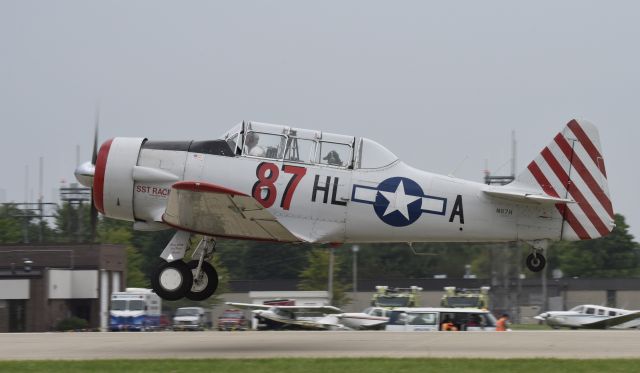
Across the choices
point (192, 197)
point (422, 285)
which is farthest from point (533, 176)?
point (422, 285)

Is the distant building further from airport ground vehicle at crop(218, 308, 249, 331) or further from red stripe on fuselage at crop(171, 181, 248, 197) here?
red stripe on fuselage at crop(171, 181, 248, 197)

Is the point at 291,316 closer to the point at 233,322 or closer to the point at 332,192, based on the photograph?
the point at 233,322

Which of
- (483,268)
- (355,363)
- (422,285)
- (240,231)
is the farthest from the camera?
(422,285)

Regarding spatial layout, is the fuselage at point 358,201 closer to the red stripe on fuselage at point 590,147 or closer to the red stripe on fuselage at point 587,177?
the red stripe on fuselage at point 587,177

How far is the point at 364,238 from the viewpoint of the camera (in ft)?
56.5

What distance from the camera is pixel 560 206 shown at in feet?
55.4

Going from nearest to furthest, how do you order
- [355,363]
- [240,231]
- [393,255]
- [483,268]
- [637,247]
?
[355,363] < [240,231] < [483,268] < [393,255] < [637,247]

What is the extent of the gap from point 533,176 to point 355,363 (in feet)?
15.8

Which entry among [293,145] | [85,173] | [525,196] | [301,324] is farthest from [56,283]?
[525,196]

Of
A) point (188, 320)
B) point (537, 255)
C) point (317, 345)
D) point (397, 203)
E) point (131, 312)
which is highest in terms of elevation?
point (397, 203)

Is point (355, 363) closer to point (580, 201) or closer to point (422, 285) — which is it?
point (580, 201)

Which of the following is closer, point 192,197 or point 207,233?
point 192,197

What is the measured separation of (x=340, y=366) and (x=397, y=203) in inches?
135

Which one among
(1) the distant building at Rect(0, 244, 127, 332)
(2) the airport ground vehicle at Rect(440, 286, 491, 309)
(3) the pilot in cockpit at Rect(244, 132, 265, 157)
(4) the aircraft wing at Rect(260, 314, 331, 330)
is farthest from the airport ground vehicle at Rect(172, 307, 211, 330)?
(3) the pilot in cockpit at Rect(244, 132, 265, 157)
